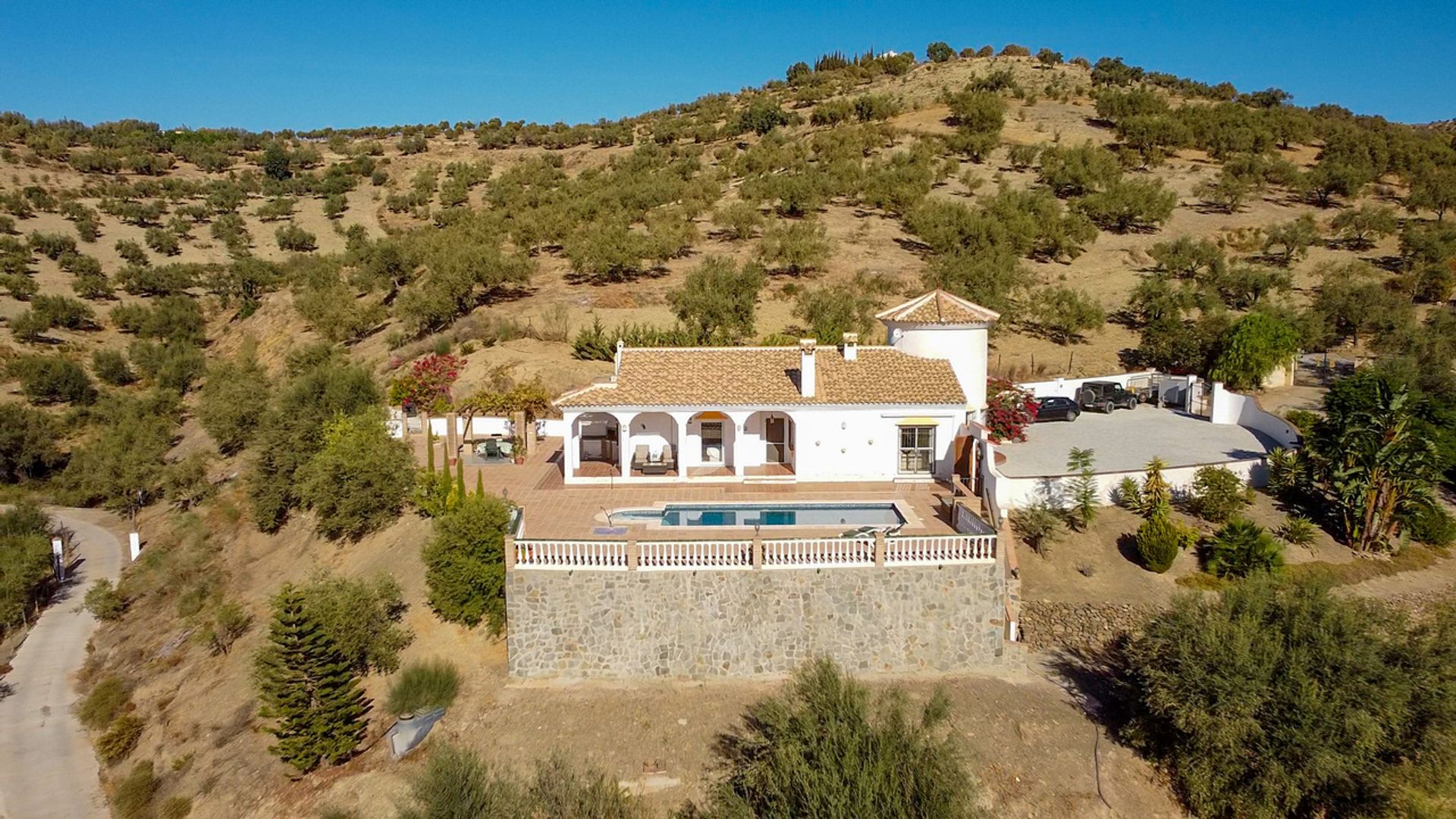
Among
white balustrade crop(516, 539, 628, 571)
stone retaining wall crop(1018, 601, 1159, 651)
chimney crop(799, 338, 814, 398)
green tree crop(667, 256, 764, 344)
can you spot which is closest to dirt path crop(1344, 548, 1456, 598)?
stone retaining wall crop(1018, 601, 1159, 651)

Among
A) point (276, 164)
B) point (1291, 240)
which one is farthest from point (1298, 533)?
point (276, 164)

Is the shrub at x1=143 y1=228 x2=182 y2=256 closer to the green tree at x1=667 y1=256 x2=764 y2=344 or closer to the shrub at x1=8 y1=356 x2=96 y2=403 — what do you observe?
the shrub at x1=8 y1=356 x2=96 y2=403

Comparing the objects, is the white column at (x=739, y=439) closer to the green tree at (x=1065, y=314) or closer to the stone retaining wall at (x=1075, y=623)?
the stone retaining wall at (x=1075, y=623)

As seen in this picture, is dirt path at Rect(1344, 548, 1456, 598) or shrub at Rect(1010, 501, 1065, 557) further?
shrub at Rect(1010, 501, 1065, 557)

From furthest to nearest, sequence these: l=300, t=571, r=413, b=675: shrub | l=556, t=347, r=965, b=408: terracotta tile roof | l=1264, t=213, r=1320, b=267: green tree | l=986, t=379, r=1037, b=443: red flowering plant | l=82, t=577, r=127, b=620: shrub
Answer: l=1264, t=213, r=1320, b=267: green tree
l=986, t=379, r=1037, b=443: red flowering plant
l=82, t=577, r=127, b=620: shrub
l=556, t=347, r=965, b=408: terracotta tile roof
l=300, t=571, r=413, b=675: shrub

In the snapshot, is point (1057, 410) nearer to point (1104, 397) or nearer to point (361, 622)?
point (1104, 397)
